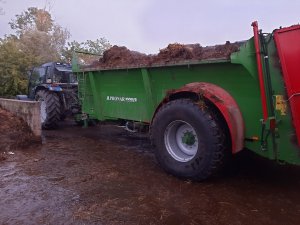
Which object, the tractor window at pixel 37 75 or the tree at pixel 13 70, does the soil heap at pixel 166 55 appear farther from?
the tree at pixel 13 70

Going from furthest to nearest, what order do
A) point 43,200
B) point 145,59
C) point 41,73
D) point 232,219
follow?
point 41,73 → point 145,59 → point 43,200 → point 232,219

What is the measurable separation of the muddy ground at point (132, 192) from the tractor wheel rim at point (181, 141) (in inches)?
15.0

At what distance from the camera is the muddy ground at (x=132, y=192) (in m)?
3.85

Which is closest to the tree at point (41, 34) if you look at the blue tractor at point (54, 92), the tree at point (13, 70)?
the tree at point (13, 70)

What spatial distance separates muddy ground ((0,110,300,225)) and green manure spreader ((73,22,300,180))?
46cm

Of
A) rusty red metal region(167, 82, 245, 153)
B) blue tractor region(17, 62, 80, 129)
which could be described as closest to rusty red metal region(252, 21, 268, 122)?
rusty red metal region(167, 82, 245, 153)

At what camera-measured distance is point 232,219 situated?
3.74 metres

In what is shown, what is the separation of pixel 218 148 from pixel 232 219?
3.29 ft

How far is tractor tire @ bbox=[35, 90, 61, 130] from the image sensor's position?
30.4ft

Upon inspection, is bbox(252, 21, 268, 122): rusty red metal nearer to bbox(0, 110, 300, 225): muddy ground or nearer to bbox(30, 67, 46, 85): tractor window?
bbox(0, 110, 300, 225): muddy ground

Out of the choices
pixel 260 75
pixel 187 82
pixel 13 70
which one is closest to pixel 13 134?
pixel 187 82

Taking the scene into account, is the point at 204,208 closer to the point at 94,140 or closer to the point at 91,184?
the point at 91,184

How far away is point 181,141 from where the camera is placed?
521cm

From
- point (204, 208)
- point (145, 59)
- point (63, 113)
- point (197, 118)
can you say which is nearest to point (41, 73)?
point (63, 113)
